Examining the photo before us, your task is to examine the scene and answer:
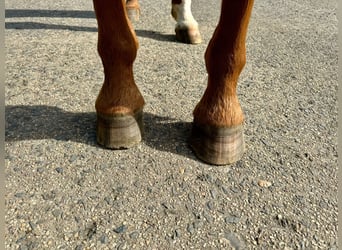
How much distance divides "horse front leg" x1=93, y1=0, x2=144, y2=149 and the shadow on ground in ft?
0.22

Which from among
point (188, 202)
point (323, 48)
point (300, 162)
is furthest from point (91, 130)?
point (323, 48)

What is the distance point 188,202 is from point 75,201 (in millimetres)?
267

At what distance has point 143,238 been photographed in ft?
2.50

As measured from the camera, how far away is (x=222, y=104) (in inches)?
37.0

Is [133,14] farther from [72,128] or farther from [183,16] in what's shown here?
[72,128]

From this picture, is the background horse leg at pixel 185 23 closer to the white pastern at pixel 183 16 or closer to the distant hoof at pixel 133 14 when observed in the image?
the white pastern at pixel 183 16

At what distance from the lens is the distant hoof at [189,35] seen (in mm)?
1748

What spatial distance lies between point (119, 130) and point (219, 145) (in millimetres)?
273

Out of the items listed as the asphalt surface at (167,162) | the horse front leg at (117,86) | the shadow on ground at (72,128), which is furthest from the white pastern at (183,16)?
the horse front leg at (117,86)

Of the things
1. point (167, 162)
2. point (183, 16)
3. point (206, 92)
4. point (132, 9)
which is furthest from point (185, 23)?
point (167, 162)

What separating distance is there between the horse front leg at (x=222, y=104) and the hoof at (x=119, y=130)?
16cm

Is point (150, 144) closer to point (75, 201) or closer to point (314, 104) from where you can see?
point (75, 201)

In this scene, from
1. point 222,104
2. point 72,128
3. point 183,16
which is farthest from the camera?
point 183,16

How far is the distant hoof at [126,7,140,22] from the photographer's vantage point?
2.03 meters
